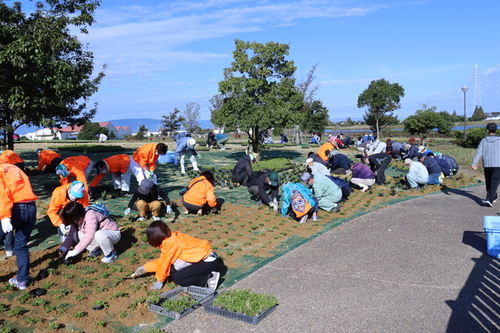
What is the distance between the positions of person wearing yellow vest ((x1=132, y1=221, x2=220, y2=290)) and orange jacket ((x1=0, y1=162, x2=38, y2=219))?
74.6 inches

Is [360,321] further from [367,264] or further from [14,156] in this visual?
[14,156]

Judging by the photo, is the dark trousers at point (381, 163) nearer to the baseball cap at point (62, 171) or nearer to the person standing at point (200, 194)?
the person standing at point (200, 194)

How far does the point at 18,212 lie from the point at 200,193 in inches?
153

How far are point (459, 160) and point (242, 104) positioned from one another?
11.3 metres

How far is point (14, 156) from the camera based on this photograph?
28.0 ft

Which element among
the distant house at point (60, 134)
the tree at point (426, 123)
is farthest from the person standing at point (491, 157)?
the distant house at point (60, 134)

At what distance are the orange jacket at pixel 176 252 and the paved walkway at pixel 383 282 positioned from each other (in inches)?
28.9

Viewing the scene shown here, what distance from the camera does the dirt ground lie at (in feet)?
15.1

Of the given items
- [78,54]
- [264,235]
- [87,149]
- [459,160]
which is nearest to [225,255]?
[264,235]

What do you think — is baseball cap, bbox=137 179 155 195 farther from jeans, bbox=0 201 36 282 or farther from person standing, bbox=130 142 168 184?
jeans, bbox=0 201 36 282

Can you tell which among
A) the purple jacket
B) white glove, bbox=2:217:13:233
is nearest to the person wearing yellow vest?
white glove, bbox=2:217:13:233

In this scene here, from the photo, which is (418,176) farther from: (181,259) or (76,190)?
(76,190)

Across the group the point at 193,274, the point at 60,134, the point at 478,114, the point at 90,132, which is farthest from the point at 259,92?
the point at 478,114

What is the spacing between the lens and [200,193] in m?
8.77
